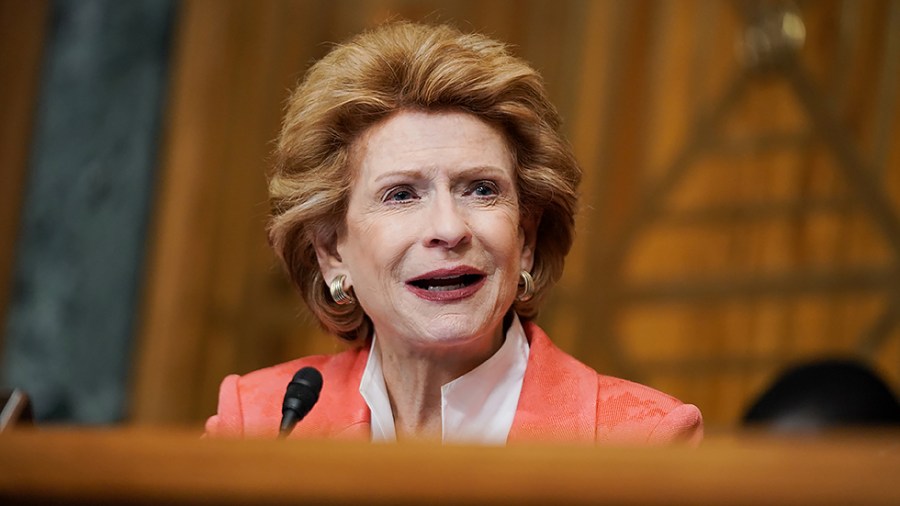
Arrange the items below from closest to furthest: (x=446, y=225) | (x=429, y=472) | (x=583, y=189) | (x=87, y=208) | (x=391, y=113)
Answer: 1. (x=429, y=472)
2. (x=446, y=225)
3. (x=391, y=113)
4. (x=583, y=189)
5. (x=87, y=208)

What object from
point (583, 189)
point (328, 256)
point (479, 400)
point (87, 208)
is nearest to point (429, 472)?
point (479, 400)

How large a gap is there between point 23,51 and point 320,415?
3623 millimetres

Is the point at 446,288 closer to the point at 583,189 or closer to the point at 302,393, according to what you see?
the point at 302,393

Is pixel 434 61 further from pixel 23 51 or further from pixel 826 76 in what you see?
pixel 23 51

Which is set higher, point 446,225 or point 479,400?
point 446,225

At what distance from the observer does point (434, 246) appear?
199 cm

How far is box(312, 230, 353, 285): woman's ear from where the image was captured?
2.18 m

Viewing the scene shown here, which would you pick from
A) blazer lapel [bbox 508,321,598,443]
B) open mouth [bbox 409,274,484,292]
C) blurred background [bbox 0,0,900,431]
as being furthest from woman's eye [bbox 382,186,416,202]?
blurred background [bbox 0,0,900,431]

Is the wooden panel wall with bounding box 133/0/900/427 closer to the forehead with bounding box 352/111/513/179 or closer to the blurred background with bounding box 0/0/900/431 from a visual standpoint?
the blurred background with bounding box 0/0/900/431

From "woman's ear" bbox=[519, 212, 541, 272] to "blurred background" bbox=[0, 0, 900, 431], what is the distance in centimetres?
267

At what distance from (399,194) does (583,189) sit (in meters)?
2.95

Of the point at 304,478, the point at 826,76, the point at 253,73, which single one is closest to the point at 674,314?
the point at 826,76

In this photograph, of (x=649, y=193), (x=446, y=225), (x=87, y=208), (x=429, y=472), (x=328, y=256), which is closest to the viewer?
(x=429, y=472)

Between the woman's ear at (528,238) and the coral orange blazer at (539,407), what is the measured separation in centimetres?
14
